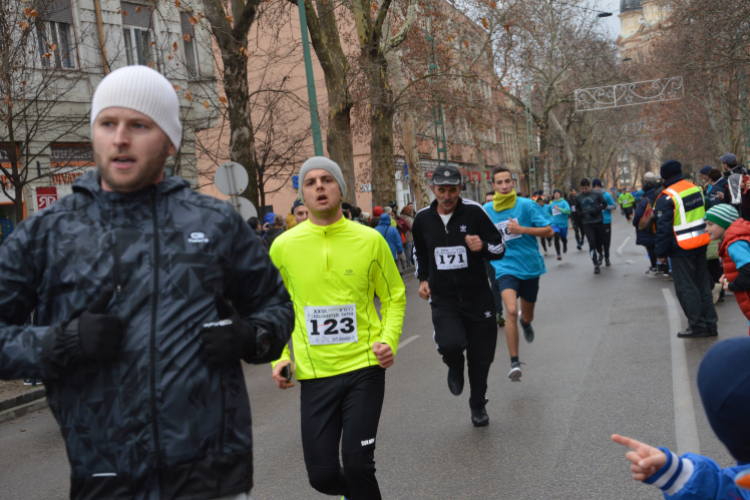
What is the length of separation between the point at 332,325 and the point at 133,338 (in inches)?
75.9

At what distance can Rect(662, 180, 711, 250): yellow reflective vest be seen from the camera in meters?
9.05

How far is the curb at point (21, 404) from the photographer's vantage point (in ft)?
29.3

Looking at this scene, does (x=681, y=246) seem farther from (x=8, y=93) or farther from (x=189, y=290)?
(x=8, y=93)

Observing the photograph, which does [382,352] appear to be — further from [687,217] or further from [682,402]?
[687,217]

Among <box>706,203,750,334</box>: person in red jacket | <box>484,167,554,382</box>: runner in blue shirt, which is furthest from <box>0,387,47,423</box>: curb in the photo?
<box>706,203,750,334</box>: person in red jacket

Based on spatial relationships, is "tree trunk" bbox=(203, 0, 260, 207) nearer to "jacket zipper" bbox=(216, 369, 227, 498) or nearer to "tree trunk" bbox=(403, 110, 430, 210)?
"jacket zipper" bbox=(216, 369, 227, 498)

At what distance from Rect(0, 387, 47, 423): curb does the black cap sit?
5486mm

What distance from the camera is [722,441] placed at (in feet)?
7.26

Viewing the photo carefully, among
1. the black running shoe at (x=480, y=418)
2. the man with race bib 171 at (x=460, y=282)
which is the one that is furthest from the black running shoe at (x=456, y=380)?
the black running shoe at (x=480, y=418)

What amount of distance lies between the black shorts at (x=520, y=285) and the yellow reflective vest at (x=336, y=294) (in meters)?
3.83

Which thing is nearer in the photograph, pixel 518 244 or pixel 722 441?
pixel 722 441

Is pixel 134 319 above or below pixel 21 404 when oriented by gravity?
above

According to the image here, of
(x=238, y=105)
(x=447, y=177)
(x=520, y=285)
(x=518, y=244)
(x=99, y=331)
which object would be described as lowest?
(x=520, y=285)

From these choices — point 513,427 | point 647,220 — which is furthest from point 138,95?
point 647,220
